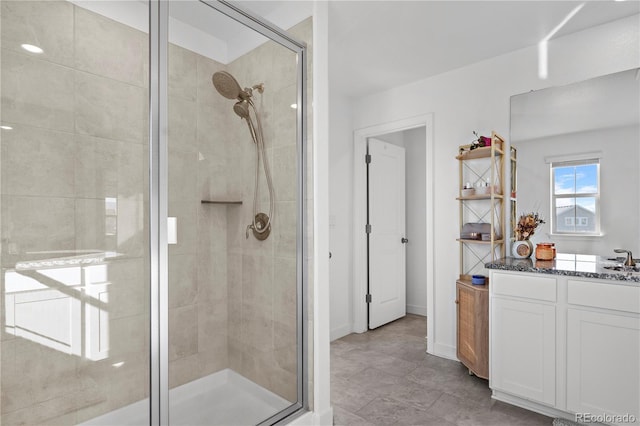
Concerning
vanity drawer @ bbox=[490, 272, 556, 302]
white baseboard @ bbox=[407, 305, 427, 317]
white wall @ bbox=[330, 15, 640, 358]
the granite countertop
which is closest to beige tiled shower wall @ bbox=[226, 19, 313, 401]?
vanity drawer @ bbox=[490, 272, 556, 302]

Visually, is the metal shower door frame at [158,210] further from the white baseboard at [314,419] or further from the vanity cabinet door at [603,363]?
the vanity cabinet door at [603,363]

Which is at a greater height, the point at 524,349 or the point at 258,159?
the point at 258,159

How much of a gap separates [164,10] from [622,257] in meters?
3.07

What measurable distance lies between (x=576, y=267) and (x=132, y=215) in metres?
2.54

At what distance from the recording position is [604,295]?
1.96m

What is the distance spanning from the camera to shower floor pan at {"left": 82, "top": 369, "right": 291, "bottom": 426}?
145 centimetres

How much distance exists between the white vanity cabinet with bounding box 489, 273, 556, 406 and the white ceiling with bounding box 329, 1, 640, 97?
1.75 metres

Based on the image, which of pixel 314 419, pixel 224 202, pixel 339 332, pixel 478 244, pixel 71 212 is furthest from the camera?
pixel 339 332

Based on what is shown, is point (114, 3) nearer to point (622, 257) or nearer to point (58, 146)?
point (58, 146)

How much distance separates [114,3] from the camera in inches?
55.0

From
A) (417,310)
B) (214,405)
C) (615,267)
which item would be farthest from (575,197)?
(214,405)

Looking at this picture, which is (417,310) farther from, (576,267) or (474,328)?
(576,267)

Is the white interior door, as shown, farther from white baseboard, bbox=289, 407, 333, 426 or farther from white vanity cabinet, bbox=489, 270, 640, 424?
white baseboard, bbox=289, 407, 333, 426

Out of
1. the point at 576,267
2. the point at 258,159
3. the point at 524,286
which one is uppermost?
the point at 258,159
